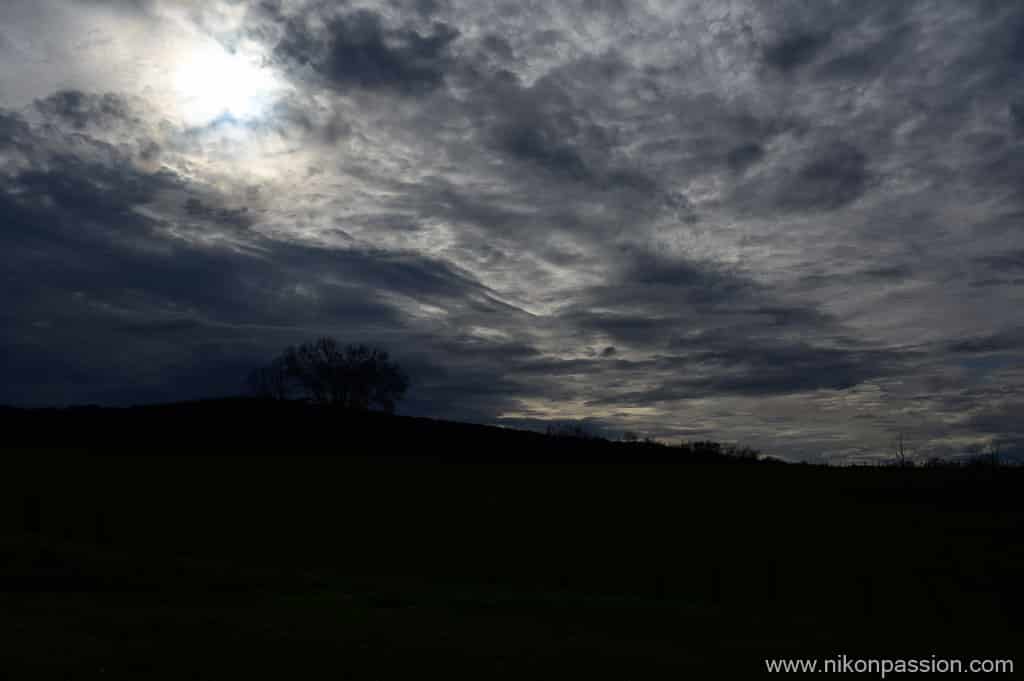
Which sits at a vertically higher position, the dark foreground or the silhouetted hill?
the silhouetted hill

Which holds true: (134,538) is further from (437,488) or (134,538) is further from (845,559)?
(845,559)

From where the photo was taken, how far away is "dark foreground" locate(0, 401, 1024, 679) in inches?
294

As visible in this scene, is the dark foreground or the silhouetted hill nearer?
the dark foreground

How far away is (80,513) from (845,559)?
1745cm

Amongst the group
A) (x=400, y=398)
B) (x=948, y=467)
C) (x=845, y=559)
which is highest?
(x=400, y=398)

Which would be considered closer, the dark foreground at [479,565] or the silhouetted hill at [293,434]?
the dark foreground at [479,565]

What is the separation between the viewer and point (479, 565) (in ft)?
56.2

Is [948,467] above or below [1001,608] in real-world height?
above

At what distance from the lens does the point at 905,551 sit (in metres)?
17.8

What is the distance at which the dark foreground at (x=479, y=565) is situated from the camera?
24.5 feet

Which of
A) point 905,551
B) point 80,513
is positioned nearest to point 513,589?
point 905,551

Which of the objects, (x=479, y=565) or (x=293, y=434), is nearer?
(x=479, y=565)

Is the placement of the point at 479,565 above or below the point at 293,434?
below

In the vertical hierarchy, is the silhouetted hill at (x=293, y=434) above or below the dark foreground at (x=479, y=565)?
above
